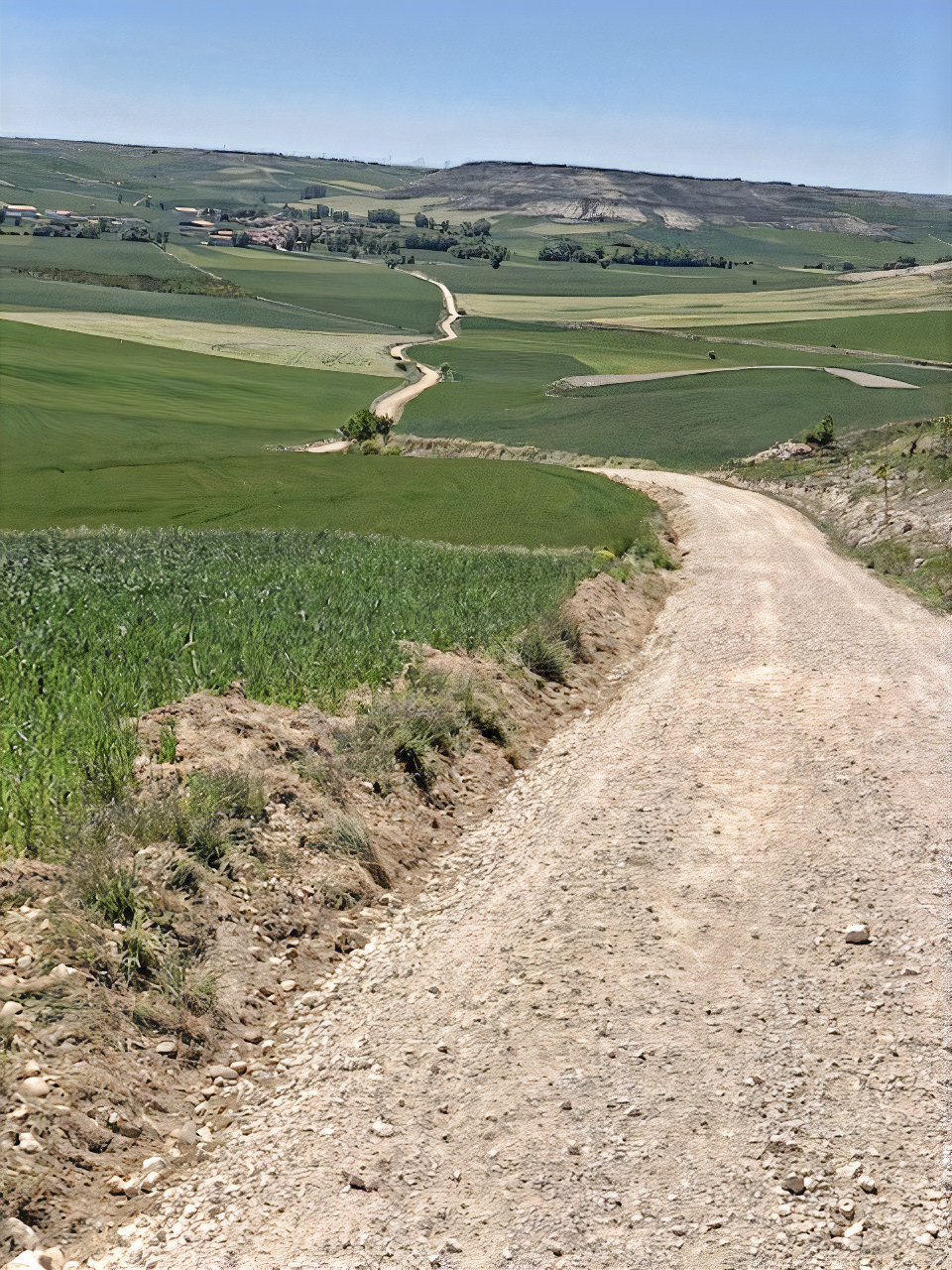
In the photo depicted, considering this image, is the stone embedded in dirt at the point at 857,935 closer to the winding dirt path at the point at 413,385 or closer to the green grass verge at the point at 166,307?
the winding dirt path at the point at 413,385

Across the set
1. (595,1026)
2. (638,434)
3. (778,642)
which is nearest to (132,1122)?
(595,1026)

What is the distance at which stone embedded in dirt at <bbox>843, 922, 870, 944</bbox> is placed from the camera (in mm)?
9836

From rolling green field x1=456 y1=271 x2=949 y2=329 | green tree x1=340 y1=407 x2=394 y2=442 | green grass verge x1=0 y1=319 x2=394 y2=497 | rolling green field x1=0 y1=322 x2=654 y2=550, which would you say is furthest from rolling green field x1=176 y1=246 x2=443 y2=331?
green tree x1=340 y1=407 x2=394 y2=442

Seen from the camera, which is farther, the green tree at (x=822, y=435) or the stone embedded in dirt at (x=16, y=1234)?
the green tree at (x=822, y=435)

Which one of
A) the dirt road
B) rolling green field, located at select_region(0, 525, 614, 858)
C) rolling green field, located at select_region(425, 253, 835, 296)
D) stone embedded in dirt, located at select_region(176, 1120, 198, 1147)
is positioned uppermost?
rolling green field, located at select_region(425, 253, 835, 296)

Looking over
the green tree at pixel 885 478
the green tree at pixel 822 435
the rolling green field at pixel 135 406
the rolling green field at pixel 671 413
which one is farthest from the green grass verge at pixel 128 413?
the green tree at pixel 822 435

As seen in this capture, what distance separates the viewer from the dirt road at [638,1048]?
648 cm

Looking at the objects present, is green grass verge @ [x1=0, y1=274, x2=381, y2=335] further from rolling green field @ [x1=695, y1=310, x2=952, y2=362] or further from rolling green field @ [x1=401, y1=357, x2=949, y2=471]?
rolling green field @ [x1=695, y1=310, x2=952, y2=362]

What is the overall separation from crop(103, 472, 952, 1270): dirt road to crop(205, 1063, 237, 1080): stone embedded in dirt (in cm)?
37

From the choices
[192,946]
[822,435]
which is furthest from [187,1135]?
[822,435]

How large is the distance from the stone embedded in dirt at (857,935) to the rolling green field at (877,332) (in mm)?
119010

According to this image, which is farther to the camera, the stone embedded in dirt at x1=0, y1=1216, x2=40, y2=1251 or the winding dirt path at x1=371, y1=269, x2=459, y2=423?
the winding dirt path at x1=371, y1=269, x2=459, y2=423

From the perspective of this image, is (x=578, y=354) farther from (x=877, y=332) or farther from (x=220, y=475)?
(x=220, y=475)

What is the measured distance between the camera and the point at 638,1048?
822 centimetres
